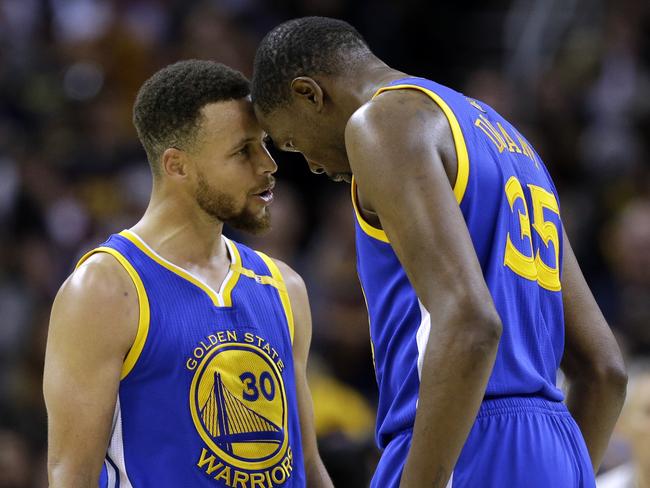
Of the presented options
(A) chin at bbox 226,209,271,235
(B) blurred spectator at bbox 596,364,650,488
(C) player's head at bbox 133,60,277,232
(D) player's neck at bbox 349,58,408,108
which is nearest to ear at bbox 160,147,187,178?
(C) player's head at bbox 133,60,277,232

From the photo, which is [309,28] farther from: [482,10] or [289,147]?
[482,10]

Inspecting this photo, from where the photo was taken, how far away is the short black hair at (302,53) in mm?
3314

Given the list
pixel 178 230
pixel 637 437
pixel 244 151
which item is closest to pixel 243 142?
pixel 244 151

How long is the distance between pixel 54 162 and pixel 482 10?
442cm

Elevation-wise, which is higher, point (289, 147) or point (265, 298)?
point (289, 147)

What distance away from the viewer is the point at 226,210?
3.82 metres

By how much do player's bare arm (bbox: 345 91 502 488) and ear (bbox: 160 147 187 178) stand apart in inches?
40.3

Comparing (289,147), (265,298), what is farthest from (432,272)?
(265,298)

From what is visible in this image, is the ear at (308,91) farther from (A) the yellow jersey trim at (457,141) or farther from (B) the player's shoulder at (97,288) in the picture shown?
(B) the player's shoulder at (97,288)

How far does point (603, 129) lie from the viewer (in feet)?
30.9

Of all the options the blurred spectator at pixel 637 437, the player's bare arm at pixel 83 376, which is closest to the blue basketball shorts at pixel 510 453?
the player's bare arm at pixel 83 376

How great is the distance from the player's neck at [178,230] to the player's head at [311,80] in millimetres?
538

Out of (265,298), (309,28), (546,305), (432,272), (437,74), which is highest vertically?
(309,28)

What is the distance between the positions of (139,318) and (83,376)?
25 cm
